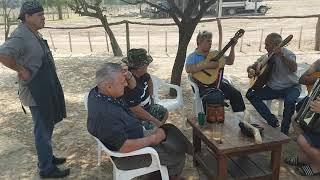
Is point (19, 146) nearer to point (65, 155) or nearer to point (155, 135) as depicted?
point (65, 155)

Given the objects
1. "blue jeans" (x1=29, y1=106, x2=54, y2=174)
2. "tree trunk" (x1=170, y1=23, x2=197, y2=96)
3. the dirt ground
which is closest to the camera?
"blue jeans" (x1=29, y1=106, x2=54, y2=174)

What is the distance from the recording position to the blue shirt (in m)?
2.93

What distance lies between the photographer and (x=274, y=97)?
4.97 m

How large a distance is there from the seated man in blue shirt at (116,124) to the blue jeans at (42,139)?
986 mm

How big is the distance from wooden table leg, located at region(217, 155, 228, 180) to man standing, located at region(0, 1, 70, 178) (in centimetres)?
174

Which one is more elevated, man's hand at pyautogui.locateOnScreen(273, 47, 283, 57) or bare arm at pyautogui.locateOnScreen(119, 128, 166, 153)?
man's hand at pyautogui.locateOnScreen(273, 47, 283, 57)

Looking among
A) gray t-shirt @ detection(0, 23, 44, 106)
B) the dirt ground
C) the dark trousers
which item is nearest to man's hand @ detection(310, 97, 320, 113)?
the dirt ground

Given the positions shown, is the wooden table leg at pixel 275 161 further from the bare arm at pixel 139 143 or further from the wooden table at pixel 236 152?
the bare arm at pixel 139 143

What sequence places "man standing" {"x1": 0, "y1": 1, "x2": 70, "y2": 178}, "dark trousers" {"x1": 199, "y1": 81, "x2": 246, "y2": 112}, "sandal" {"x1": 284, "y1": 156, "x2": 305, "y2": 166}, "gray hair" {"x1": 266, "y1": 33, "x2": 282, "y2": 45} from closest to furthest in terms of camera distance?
"man standing" {"x1": 0, "y1": 1, "x2": 70, "y2": 178} → "sandal" {"x1": 284, "y1": 156, "x2": 305, "y2": 166} → "gray hair" {"x1": 266, "y1": 33, "x2": 282, "y2": 45} → "dark trousers" {"x1": 199, "y1": 81, "x2": 246, "y2": 112}

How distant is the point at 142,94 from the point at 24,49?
133 cm

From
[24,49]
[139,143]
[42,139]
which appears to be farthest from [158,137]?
[24,49]

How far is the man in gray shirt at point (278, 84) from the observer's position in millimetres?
4715

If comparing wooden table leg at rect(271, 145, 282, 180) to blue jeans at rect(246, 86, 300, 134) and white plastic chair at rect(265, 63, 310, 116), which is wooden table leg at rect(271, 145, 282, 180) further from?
white plastic chair at rect(265, 63, 310, 116)

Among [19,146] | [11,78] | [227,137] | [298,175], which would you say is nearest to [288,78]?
[298,175]
